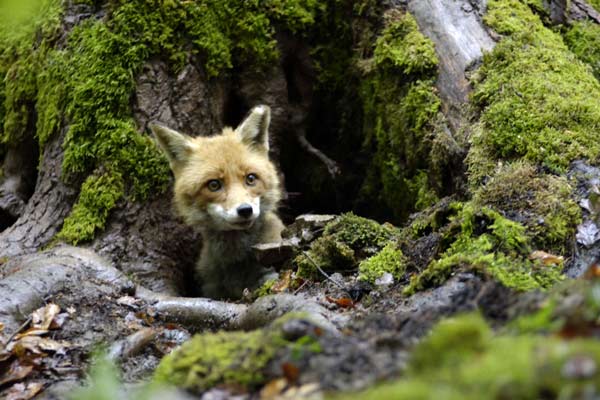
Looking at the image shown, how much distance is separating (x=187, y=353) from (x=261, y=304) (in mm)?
2157

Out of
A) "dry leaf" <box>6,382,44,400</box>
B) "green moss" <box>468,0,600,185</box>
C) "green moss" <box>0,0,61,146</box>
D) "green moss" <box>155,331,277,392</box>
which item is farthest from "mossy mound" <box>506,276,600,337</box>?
"green moss" <box>0,0,61,146</box>

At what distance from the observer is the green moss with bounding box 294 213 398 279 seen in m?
5.91

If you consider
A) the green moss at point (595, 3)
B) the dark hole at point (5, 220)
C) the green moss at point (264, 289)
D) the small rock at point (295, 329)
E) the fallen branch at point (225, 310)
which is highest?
the green moss at point (595, 3)

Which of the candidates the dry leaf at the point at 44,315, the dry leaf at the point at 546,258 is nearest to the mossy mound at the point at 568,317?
the dry leaf at the point at 546,258

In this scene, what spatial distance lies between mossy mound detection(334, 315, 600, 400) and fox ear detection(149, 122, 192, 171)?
5.17 m

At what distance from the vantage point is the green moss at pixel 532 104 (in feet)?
18.0

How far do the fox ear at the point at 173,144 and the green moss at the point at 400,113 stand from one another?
91.3 inches

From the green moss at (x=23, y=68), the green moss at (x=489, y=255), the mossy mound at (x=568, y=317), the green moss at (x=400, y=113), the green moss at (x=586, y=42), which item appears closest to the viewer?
the mossy mound at (x=568, y=317)

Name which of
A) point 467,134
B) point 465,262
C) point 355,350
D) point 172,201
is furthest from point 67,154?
point 355,350

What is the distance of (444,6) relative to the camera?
7441 millimetres

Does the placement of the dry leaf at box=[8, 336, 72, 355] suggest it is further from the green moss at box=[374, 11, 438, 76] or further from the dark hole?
the green moss at box=[374, 11, 438, 76]

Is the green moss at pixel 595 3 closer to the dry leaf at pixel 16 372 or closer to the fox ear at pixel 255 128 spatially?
the fox ear at pixel 255 128

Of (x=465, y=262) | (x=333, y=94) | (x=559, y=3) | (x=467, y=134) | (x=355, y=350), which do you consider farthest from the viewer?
(x=333, y=94)

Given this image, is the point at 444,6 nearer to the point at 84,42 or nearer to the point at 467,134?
the point at 467,134
